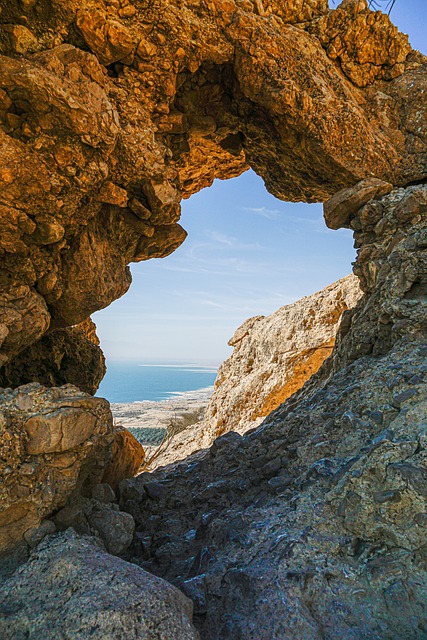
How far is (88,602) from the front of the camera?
80.8 inches

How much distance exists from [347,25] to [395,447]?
6.89 m

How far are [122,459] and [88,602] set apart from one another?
3.45 metres

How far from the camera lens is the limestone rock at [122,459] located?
4995 millimetres

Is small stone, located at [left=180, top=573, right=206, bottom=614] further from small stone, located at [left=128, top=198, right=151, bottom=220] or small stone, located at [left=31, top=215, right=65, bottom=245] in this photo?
small stone, located at [left=128, top=198, right=151, bottom=220]

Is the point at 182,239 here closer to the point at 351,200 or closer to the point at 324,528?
the point at 351,200

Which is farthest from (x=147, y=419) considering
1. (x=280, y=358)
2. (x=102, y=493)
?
(x=102, y=493)

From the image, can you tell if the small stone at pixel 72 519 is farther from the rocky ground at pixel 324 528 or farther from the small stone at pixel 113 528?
the rocky ground at pixel 324 528

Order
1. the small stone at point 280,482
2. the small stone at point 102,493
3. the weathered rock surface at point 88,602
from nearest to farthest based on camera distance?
the weathered rock surface at point 88,602
the small stone at point 280,482
the small stone at point 102,493

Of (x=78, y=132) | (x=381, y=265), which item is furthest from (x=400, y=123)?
(x=78, y=132)

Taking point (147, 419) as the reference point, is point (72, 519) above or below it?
above

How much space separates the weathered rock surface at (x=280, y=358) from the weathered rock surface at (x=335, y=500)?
24.0 feet

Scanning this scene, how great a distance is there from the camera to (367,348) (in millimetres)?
4441

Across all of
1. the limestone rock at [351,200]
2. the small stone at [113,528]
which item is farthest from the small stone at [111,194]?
the small stone at [113,528]

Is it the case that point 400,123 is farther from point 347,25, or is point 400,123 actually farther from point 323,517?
point 323,517
